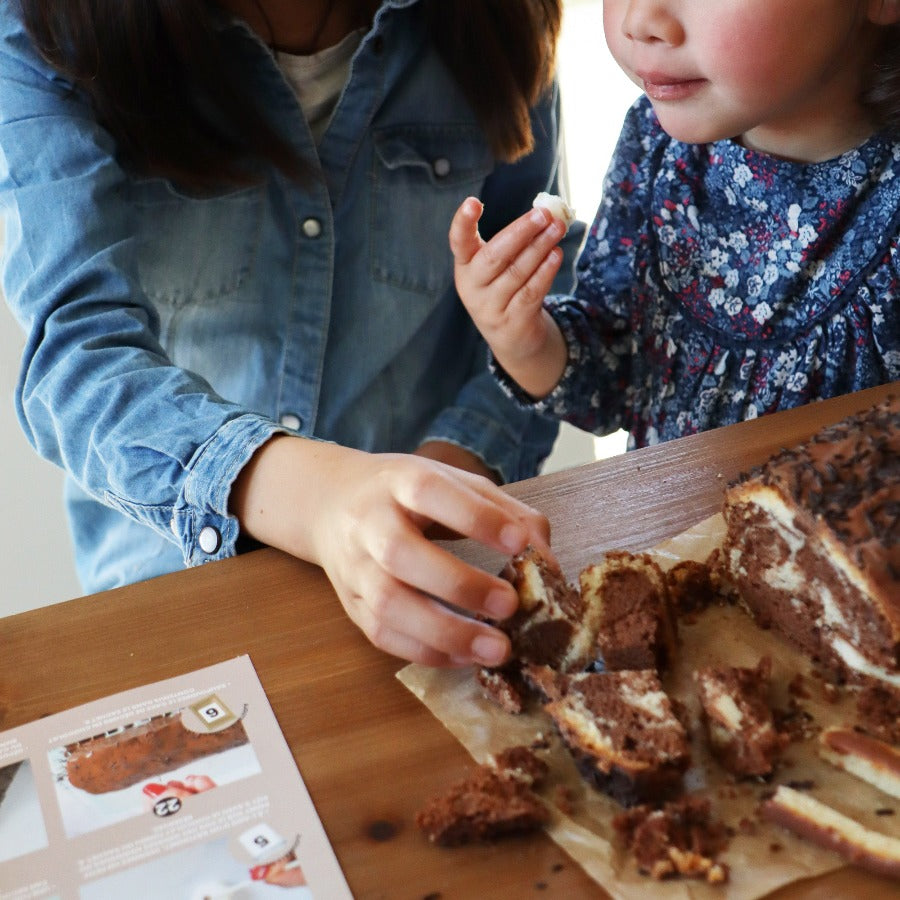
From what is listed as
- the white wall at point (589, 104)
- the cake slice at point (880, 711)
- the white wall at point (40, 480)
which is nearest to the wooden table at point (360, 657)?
the cake slice at point (880, 711)

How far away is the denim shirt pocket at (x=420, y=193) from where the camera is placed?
1.26 m

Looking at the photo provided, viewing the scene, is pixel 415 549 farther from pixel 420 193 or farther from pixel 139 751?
pixel 420 193

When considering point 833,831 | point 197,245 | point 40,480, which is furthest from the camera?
point 40,480

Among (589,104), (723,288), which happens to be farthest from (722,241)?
(589,104)

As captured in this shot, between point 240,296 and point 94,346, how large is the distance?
0.92 ft

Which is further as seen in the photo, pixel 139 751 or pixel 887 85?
pixel 887 85

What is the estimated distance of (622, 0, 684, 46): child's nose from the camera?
0.92m

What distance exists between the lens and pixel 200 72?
1.03 m

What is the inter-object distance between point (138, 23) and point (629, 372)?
698 mm

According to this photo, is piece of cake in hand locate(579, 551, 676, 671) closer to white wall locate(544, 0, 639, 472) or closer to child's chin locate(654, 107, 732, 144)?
child's chin locate(654, 107, 732, 144)

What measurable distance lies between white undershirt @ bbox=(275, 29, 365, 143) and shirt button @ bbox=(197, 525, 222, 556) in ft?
1.86

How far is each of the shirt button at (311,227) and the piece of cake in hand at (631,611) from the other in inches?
23.9

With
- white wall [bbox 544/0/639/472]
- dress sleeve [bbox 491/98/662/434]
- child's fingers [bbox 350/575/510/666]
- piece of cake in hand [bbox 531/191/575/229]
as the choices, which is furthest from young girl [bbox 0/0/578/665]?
white wall [bbox 544/0/639/472]

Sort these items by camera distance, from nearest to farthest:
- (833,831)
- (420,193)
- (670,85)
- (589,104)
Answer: (833,831) → (670,85) → (420,193) → (589,104)
